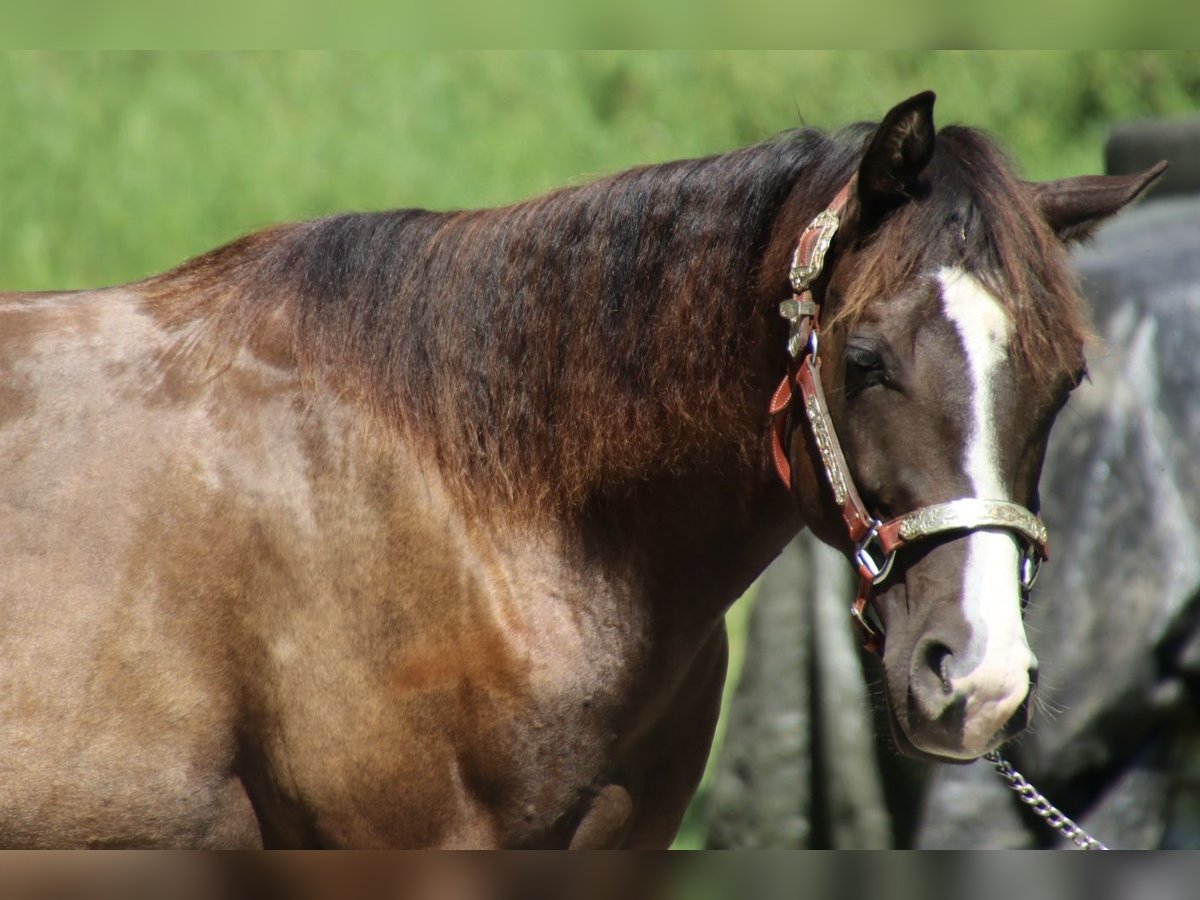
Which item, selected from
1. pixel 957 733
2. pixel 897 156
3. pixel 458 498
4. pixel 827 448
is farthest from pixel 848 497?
pixel 458 498

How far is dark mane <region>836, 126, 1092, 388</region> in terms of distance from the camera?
2.16 meters

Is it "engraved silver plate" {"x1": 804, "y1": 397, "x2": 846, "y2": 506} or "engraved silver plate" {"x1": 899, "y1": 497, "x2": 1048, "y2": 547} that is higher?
"engraved silver plate" {"x1": 804, "y1": 397, "x2": 846, "y2": 506}

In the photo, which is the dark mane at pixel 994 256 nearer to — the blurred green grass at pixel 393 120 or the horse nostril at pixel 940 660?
the horse nostril at pixel 940 660

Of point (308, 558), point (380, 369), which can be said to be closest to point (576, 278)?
point (380, 369)

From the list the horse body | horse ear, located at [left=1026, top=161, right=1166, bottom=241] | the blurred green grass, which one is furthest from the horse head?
the blurred green grass

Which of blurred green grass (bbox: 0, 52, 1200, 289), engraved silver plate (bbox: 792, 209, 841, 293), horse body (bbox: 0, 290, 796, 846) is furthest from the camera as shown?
blurred green grass (bbox: 0, 52, 1200, 289)

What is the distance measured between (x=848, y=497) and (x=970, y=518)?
224mm

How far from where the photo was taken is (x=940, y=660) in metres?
2.11

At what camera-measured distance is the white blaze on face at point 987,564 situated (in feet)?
6.69

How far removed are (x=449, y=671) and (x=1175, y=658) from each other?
3004 millimetres

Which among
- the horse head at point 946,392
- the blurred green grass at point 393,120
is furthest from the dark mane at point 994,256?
the blurred green grass at point 393,120

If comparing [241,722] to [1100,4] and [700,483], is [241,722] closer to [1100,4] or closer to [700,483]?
[700,483]

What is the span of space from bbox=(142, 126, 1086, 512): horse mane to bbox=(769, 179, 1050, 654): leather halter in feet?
0.35

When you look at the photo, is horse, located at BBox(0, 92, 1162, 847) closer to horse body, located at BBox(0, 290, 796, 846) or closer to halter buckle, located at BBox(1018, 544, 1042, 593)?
horse body, located at BBox(0, 290, 796, 846)
